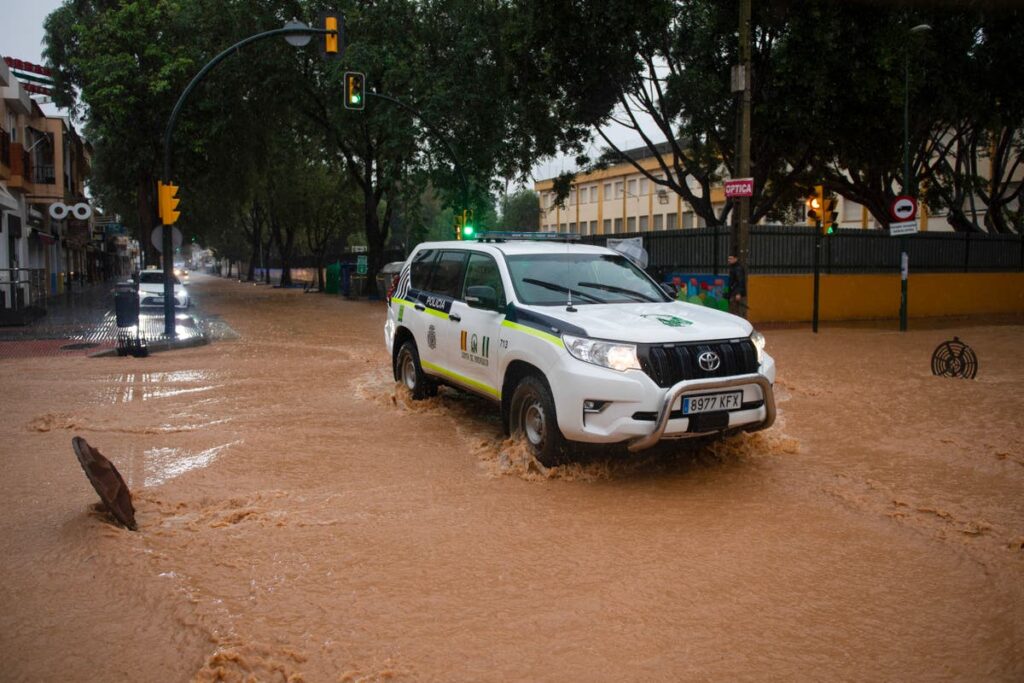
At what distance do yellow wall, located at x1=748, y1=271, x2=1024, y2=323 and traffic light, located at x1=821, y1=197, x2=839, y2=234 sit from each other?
7.27ft

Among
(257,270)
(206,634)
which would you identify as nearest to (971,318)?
(206,634)

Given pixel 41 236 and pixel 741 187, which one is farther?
pixel 41 236

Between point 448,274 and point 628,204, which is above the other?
point 628,204

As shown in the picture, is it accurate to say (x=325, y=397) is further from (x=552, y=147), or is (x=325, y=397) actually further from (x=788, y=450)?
(x=552, y=147)

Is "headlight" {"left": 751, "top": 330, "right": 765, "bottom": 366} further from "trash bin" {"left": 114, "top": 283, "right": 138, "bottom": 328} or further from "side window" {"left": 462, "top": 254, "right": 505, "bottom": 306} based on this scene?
"trash bin" {"left": 114, "top": 283, "right": 138, "bottom": 328}

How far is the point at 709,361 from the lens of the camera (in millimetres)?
6145

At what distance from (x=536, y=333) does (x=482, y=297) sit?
2.68 ft

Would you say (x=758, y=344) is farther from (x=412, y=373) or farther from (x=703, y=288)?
(x=703, y=288)

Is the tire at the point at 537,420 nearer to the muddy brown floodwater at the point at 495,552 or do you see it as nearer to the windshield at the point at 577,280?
the muddy brown floodwater at the point at 495,552

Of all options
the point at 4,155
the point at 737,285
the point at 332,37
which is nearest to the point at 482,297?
the point at 737,285

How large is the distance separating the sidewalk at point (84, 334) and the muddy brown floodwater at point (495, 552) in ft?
21.8

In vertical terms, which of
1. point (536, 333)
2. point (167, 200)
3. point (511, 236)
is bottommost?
point (536, 333)

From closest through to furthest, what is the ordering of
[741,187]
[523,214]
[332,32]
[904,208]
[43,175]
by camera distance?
[741,187], [332,32], [904,208], [43,175], [523,214]

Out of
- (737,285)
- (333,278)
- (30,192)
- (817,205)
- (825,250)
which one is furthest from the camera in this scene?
(333,278)
